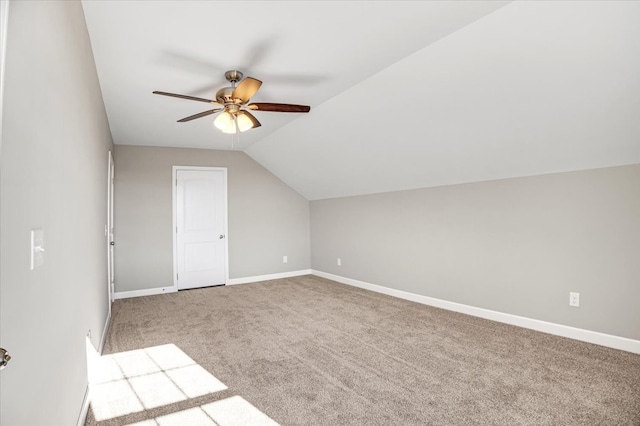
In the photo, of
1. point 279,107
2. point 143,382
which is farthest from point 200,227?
point 143,382

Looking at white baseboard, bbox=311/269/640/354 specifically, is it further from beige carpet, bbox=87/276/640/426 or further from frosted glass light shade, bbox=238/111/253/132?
frosted glass light shade, bbox=238/111/253/132

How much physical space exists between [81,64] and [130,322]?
303 cm

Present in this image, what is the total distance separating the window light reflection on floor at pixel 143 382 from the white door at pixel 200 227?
2.88m

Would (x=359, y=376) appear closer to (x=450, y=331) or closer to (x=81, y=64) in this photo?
(x=450, y=331)

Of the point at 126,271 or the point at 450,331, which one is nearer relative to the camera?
the point at 450,331

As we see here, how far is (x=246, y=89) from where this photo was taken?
280 centimetres

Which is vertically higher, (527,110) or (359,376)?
(527,110)

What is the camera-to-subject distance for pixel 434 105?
3.17 meters

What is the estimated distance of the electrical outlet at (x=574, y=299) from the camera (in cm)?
316

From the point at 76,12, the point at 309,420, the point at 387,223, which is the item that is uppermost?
the point at 76,12

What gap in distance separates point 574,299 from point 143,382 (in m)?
3.67

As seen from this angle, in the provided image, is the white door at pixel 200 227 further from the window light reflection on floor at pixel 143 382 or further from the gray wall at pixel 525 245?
the window light reflection on floor at pixel 143 382

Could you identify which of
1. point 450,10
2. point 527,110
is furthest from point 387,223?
point 450,10

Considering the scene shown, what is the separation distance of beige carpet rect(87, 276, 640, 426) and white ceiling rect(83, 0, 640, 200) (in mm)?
1679
